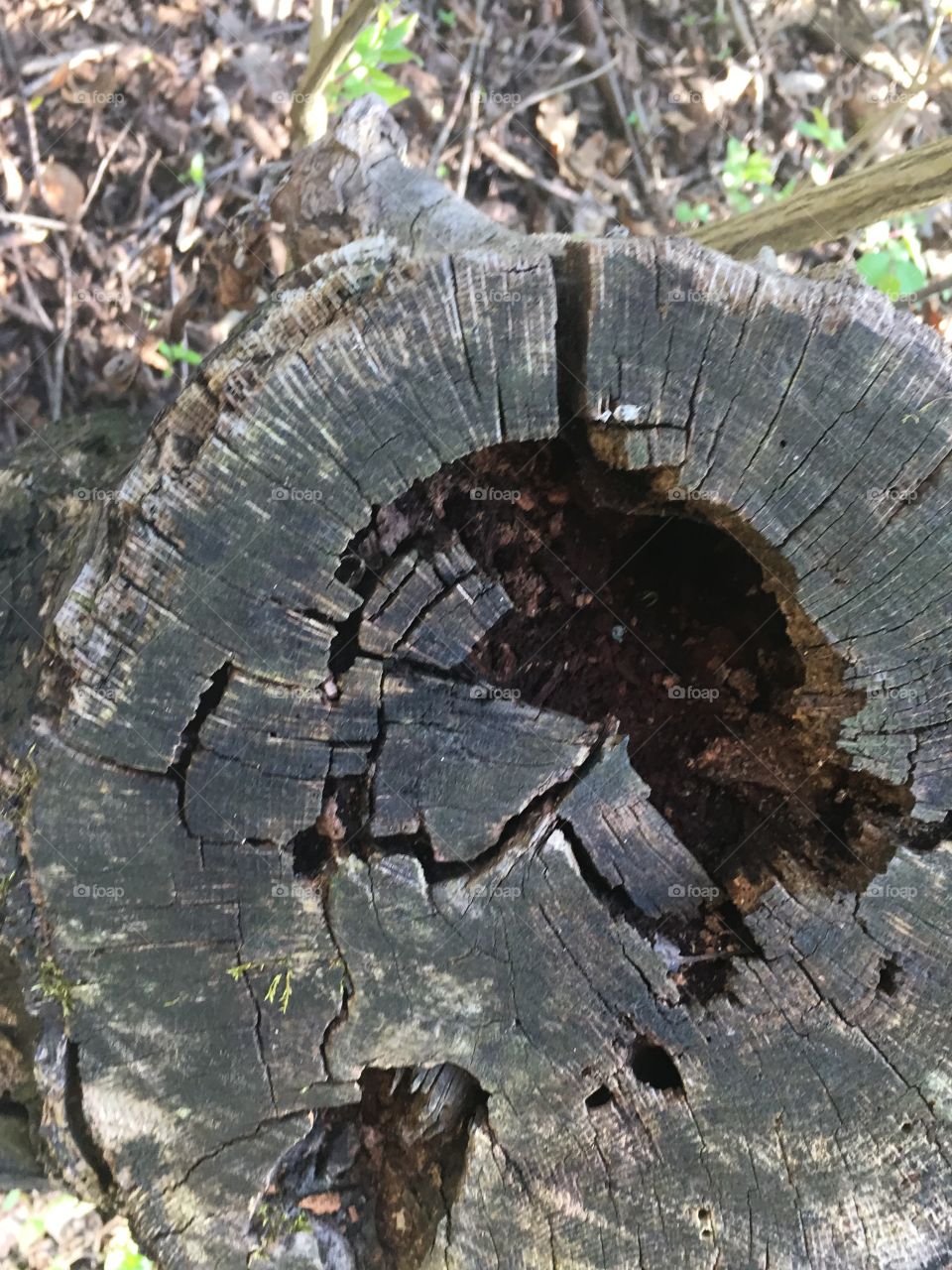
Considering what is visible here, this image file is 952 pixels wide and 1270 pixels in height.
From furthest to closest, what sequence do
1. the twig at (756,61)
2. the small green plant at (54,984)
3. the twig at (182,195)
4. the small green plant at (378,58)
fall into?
the twig at (756,61) → the twig at (182,195) → the small green plant at (378,58) → the small green plant at (54,984)

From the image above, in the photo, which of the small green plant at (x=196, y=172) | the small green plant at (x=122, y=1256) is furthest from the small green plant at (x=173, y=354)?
the small green plant at (x=122, y=1256)

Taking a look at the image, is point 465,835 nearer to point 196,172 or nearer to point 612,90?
point 196,172

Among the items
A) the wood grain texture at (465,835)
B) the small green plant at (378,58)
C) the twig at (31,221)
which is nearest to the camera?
the wood grain texture at (465,835)

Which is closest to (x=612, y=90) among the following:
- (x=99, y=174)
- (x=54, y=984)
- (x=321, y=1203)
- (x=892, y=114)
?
(x=892, y=114)

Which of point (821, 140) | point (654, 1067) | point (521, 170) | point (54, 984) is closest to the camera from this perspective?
point (54, 984)

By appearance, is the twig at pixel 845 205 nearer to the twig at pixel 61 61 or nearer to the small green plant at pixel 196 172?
the small green plant at pixel 196 172

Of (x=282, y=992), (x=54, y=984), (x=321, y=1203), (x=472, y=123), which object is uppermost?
(x=472, y=123)
